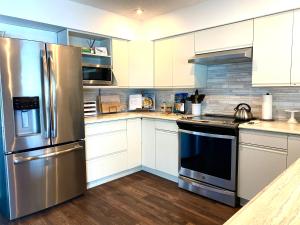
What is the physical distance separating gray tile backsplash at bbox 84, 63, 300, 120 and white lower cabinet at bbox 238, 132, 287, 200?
64 cm

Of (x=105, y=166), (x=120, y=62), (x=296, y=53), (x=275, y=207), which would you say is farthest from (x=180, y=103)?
(x=275, y=207)

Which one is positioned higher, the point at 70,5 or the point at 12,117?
the point at 70,5

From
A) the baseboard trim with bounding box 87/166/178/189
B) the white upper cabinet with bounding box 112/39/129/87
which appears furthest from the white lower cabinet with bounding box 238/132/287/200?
the white upper cabinet with bounding box 112/39/129/87

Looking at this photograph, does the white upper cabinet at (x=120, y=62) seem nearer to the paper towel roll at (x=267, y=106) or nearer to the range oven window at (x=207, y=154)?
the range oven window at (x=207, y=154)

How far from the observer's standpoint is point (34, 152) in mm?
2262

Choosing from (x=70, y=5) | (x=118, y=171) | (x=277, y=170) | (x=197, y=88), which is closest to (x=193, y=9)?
(x=197, y=88)

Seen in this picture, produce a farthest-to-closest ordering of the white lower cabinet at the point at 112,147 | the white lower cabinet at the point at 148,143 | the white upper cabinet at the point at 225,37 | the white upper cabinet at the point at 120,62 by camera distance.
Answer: the white upper cabinet at the point at 120,62 < the white lower cabinet at the point at 148,143 < the white lower cabinet at the point at 112,147 < the white upper cabinet at the point at 225,37

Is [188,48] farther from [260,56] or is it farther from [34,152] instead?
[34,152]

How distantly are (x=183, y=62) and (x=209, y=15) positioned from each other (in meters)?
0.69

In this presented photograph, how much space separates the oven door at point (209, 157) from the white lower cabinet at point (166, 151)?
0.14 metres

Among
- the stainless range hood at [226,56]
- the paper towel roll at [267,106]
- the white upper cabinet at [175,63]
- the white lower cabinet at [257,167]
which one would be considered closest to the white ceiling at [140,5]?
the white upper cabinet at [175,63]

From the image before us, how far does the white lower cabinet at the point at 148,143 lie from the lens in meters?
3.30

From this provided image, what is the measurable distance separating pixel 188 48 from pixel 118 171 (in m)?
2.00

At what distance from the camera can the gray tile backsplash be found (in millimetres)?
2570
